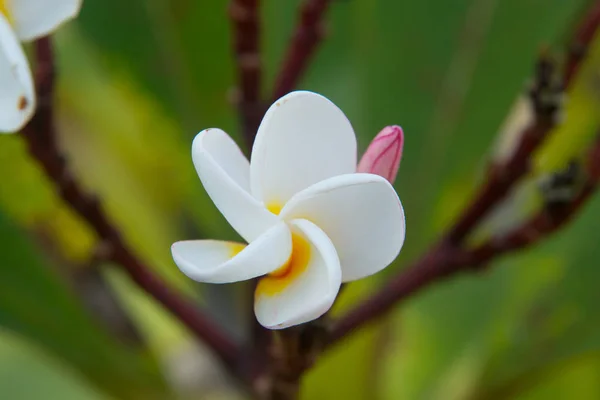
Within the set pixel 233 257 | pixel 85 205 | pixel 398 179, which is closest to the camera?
pixel 233 257

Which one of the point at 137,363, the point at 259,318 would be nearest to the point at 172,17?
the point at 137,363

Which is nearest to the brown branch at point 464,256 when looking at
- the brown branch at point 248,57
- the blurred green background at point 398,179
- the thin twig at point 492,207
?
the thin twig at point 492,207

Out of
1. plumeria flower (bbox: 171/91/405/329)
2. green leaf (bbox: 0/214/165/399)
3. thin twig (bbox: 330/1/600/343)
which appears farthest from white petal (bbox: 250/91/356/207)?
green leaf (bbox: 0/214/165/399)

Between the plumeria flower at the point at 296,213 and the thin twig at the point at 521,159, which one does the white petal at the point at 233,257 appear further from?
the thin twig at the point at 521,159

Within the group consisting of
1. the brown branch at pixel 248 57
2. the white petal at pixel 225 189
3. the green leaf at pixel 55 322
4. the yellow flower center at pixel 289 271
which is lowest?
the yellow flower center at pixel 289 271

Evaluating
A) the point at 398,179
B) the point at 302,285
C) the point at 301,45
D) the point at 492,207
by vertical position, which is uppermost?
the point at 398,179

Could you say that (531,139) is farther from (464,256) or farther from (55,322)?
(55,322)

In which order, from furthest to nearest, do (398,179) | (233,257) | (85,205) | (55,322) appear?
1. (398,179)
2. (55,322)
3. (85,205)
4. (233,257)

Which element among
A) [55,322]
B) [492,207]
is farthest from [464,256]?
[55,322]

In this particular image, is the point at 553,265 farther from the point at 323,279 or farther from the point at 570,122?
the point at 323,279
